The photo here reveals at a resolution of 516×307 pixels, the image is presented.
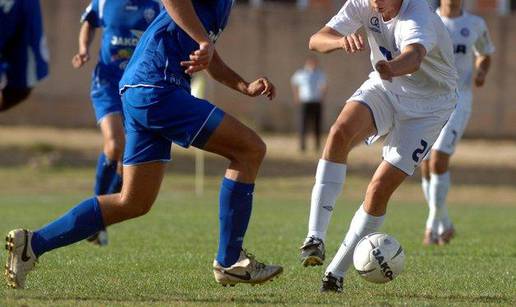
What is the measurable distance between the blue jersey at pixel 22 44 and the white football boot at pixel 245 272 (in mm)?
2306

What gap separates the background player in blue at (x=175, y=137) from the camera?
7621mm

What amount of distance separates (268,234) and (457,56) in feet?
9.14

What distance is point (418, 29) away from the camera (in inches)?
317

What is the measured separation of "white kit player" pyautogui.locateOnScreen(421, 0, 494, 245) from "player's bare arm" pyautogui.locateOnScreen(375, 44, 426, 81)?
513 centimetres

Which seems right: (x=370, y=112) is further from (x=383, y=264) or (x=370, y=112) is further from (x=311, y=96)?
(x=311, y=96)

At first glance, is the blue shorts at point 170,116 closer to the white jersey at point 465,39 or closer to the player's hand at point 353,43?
the player's hand at point 353,43

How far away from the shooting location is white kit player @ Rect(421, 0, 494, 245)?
1311 centimetres

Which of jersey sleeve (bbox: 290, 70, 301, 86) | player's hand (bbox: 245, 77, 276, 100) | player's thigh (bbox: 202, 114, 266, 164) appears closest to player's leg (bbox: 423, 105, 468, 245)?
player's hand (bbox: 245, 77, 276, 100)

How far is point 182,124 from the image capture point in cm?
762

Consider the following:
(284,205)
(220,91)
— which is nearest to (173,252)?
(284,205)

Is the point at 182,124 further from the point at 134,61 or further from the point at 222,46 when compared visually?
the point at 222,46

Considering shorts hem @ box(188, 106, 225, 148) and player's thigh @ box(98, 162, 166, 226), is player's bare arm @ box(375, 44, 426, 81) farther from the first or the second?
player's thigh @ box(98, 162, 166, 226)

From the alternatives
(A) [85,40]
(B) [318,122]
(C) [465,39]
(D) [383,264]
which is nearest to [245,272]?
(D) [383,264]

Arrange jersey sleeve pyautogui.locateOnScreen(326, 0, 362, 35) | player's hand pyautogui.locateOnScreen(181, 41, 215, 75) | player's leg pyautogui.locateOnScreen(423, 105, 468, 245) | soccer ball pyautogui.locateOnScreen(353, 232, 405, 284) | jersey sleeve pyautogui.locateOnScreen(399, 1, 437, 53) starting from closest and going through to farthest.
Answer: player's hand pyautogui.locateOnScreen(181, 41, 215, 75), jersey sleeve pyautogui.locateOnScreen(399, 1, 437, 53), soccer ball pyautogui.locateOnScreen(353, 232, 405, 284), jersey sleeve pyautogui.locateOnScreen(326, 0, 362, 35), player's leg pyautogui.locateOnScreen(423, 105, 468, 245)
